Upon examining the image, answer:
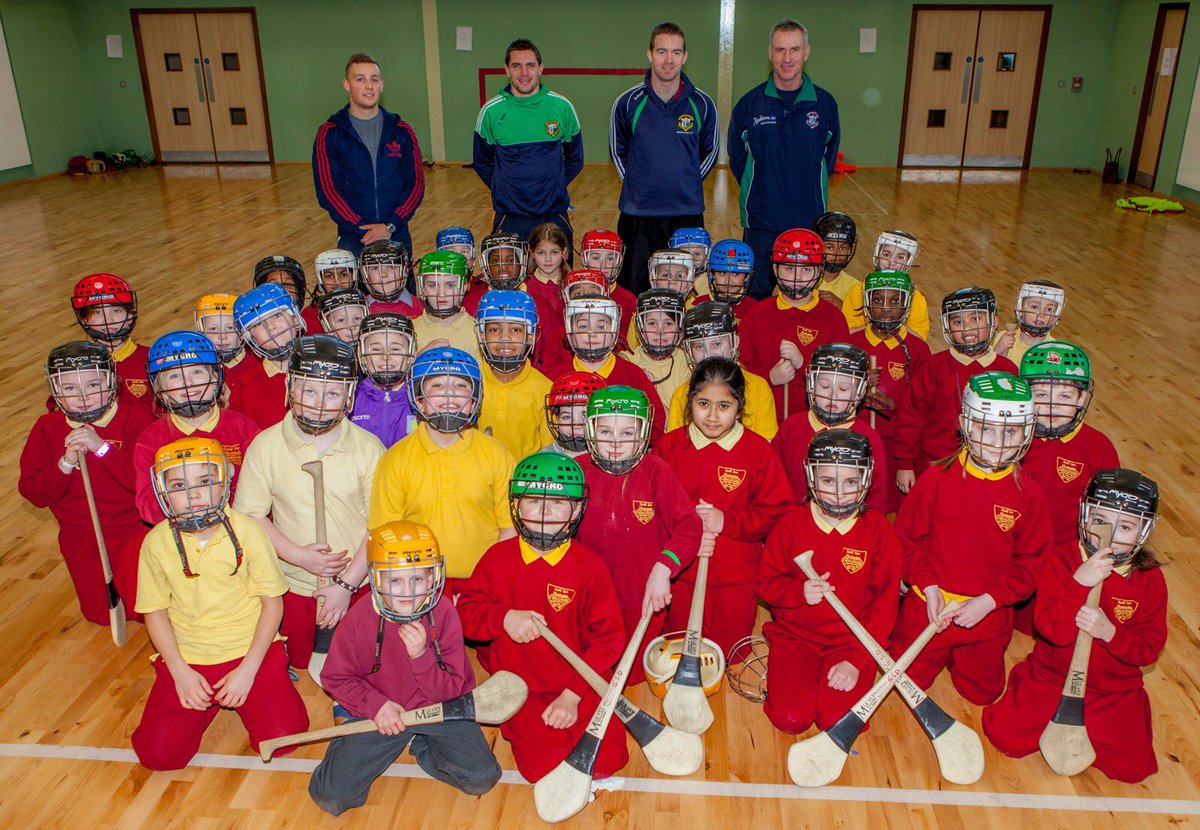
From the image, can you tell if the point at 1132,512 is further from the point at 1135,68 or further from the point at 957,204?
the point at 1135,68

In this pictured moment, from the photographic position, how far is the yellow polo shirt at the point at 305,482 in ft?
12.2

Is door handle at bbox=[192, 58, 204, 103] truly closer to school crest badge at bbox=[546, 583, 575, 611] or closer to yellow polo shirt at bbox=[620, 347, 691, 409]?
yellow polo shirt at bbox=[620, 347, 691, 409]

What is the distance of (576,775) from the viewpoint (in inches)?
122

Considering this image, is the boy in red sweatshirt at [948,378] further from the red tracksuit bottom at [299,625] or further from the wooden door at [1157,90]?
the wooden door at [1157,90]

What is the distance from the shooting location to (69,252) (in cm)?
1120

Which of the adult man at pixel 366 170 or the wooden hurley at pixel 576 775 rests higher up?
the adult man at pixel 366 170

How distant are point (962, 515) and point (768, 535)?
2.45 ft

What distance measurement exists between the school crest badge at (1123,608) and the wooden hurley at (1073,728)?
104mm

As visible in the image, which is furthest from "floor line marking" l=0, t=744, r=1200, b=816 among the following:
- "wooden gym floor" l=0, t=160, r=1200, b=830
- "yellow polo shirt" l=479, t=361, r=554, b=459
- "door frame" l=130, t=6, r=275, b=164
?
"door frame" l=130, t=6, r=275, b=164

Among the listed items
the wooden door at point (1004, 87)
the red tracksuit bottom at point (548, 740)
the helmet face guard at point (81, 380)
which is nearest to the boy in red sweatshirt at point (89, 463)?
the helmet face guard at point (81, 380)

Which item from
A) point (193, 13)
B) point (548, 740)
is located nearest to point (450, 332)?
point (548, 740)

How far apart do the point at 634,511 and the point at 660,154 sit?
12.3 ft

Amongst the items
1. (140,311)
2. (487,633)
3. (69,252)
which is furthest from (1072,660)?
(69,252)

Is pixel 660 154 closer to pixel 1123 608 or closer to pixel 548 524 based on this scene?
pixel 548 524
